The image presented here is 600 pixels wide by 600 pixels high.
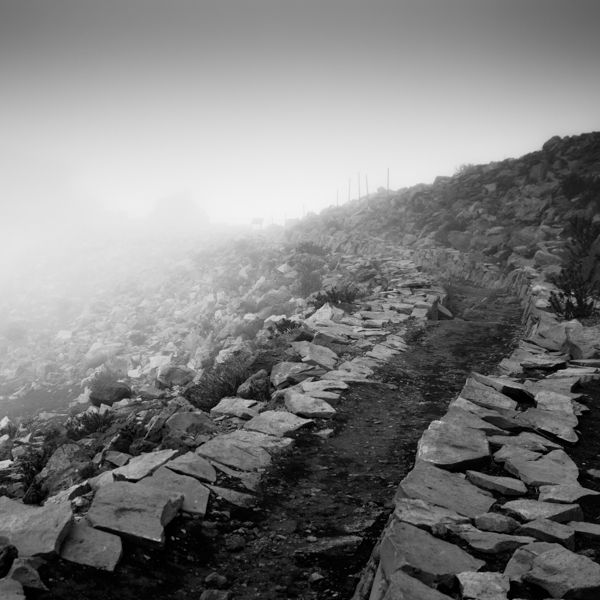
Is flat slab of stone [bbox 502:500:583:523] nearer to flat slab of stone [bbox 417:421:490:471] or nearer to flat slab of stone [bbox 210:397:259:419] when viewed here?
flat slab of stone [bbox 417:421:490:471]

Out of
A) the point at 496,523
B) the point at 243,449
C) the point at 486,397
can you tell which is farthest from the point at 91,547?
the point at 486,397

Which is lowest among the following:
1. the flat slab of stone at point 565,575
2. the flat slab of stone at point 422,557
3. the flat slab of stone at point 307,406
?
the flat slab of stone at point 307,406

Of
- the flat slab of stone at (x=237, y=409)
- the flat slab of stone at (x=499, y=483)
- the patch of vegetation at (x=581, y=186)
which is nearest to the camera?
the flat slab of stone at (x=499, y=483)

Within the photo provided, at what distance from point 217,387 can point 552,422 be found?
190 inches

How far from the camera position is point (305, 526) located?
3445mm

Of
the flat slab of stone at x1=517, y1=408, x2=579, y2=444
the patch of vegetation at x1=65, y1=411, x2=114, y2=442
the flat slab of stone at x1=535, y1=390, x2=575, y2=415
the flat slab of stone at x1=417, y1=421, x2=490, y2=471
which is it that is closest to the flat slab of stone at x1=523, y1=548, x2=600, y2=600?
the flat slab of stone at x1=417, y1=421, x2=490, y2=471

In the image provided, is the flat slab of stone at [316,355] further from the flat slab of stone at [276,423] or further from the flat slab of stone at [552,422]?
the flat slab of stone at [552,422]

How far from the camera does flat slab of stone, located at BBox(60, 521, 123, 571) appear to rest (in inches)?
101

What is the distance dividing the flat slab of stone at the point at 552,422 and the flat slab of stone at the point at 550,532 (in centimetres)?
186

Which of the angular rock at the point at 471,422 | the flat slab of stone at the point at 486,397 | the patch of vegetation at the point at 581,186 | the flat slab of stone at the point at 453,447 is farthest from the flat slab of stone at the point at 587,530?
the patch of vegetation at the point at 581,186

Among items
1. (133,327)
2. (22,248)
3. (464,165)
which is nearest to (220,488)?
(133,327)

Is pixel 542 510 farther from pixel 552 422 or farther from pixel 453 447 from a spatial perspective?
pixel 552 422

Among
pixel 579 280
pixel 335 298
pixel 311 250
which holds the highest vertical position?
pixel 311 250

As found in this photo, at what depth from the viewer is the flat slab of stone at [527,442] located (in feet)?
13.2
